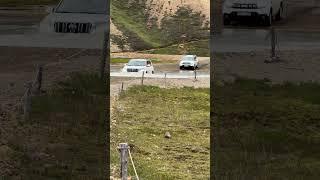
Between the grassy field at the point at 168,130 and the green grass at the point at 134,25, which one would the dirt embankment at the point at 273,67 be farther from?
the green grass at the point at 134,25

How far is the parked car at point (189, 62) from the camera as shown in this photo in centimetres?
456

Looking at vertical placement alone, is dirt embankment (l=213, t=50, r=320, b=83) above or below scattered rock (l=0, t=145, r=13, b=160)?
above

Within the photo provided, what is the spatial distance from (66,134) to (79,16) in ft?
5.56

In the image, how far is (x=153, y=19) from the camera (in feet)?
14.3

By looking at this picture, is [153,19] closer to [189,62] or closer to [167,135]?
[189,62]

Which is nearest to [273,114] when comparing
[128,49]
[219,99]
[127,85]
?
[219,99]

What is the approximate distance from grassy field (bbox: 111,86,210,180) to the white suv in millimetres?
1475

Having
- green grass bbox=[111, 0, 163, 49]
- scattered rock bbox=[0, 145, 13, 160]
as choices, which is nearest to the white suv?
green grass bbox=[111, 0, 163, 49]

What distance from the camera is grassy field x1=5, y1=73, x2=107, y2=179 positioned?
15.6 ft

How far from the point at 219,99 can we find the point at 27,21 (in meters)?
2.22

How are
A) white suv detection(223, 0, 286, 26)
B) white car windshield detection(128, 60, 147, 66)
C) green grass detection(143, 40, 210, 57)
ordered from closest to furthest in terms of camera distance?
white suv detection(223, 0, 286, 26) → green grass detection(143, 40, 210, 57) → white car windshield detection(128, 60, 147, 66)

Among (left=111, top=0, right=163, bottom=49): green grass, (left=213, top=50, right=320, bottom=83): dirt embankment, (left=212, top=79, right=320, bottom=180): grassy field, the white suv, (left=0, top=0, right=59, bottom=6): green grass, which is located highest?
the white suv

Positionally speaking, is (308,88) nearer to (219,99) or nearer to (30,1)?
(219,99)

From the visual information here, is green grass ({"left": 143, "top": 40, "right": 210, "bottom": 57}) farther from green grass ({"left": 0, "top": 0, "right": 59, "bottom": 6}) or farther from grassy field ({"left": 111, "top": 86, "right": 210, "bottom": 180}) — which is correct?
green grass ({"left": 0, "top": 0, "right": 59, "bottom": 6})
